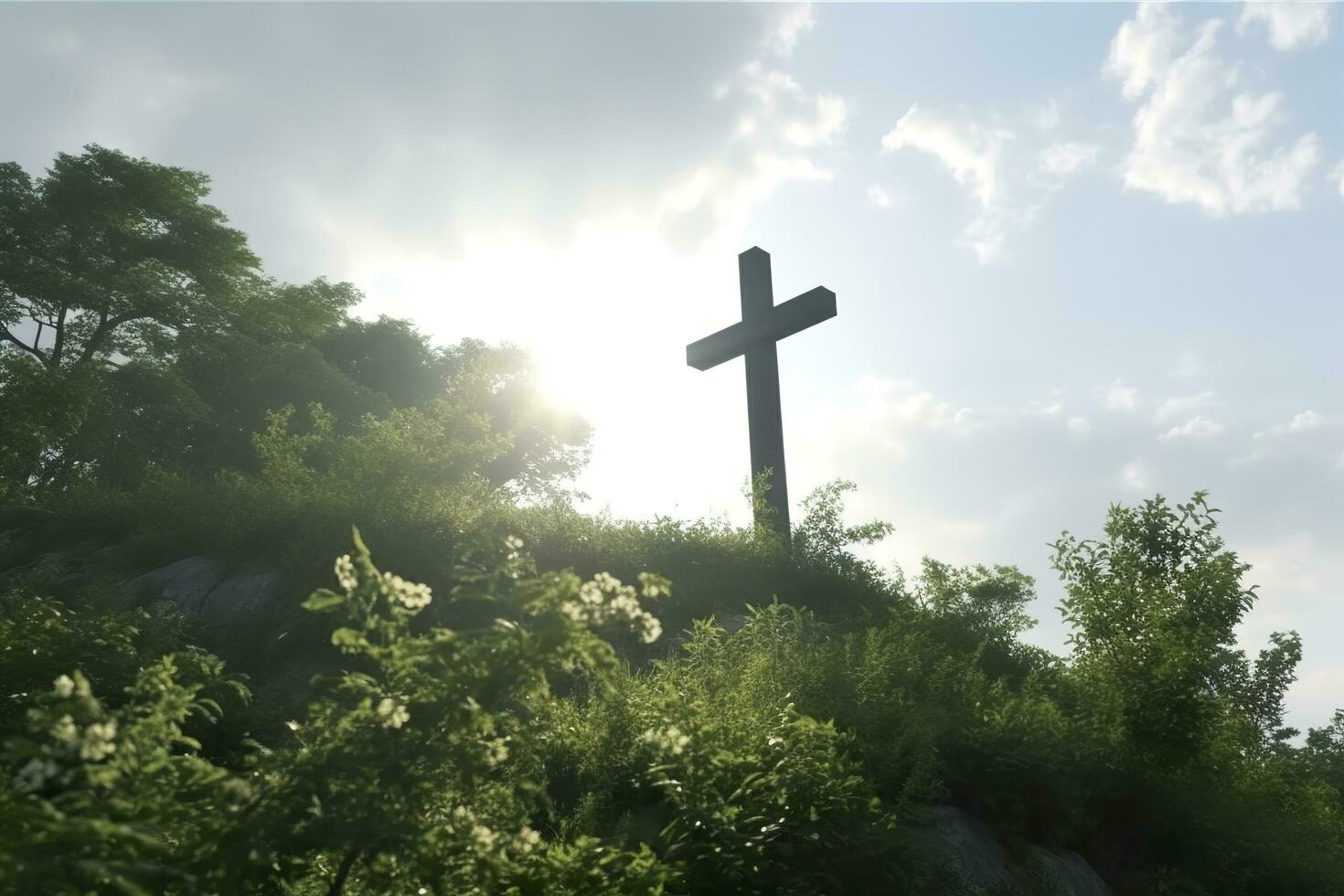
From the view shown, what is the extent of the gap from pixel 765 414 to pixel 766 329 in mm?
1156

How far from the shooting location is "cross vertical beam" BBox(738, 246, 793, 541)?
13.0 metres

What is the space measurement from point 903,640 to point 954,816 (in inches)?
118

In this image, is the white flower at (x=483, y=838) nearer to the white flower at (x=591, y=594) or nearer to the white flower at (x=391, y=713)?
the white flower at (x=391, y=713)

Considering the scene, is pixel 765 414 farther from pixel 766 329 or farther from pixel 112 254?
pixel 112 254

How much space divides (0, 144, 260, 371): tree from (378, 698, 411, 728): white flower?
23790mm

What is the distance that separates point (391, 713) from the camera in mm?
3598

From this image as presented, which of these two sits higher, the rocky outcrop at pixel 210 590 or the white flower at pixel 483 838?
the rocky outcrop at pixel 210 590

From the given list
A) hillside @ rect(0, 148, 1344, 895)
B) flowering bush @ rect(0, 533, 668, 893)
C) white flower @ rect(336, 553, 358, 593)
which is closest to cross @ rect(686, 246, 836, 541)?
hillside @ rect(0, 148, 1344, 895)

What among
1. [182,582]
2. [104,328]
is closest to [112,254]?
[104,328]

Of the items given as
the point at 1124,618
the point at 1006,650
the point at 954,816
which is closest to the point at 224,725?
the point at 954,816

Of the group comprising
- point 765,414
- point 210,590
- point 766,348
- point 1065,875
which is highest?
point 766,348

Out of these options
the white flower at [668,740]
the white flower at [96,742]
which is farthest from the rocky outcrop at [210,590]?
the white flower at [96,742]

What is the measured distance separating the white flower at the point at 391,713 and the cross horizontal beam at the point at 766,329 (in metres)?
9.95

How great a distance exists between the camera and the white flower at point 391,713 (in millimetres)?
3576
